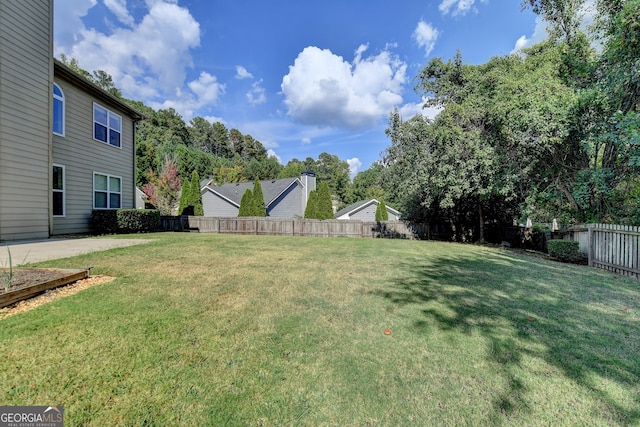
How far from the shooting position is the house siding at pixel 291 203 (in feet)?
77.9

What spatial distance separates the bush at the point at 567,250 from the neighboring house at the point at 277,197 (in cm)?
1721

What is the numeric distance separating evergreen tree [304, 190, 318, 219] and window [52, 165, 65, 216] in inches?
569

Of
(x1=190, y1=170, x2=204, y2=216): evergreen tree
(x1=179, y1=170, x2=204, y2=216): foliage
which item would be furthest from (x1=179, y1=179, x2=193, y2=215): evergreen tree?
(x1=190, y1=170, x2=204, y2=216): evergreen tree

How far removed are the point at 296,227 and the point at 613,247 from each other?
1361cm

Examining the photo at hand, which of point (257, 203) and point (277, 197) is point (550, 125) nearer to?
point (257, 203)

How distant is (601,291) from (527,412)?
4.39m

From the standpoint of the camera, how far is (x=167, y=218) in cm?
1689

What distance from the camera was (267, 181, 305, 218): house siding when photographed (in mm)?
23734

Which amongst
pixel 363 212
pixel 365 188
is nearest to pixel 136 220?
pixel 363 212

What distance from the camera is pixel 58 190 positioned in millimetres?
9195

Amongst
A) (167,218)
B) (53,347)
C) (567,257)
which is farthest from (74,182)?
(567,257)
